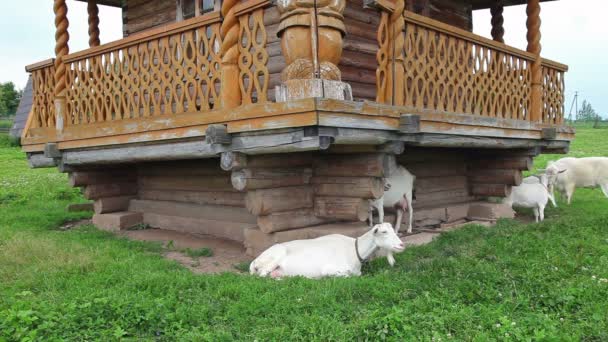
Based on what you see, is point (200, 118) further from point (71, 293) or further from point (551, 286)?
point (551, 286)

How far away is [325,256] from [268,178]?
4.53 feet

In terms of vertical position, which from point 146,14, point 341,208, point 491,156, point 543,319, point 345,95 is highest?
point 146,14

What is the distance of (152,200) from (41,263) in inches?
157

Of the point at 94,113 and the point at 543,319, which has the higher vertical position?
the point at 94,113

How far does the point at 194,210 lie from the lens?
8.90 metres

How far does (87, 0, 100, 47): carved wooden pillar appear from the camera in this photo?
34.4 ft

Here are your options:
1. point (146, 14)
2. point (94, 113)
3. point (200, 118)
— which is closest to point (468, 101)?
point (200, 118)

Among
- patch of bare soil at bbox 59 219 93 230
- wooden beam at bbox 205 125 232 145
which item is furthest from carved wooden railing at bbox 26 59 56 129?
wooden beam at bbox 205 125 232 145

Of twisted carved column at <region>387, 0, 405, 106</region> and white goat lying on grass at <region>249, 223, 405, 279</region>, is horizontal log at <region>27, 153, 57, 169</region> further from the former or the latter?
twisted carved column at <region>387, 0, 405, 106</region>

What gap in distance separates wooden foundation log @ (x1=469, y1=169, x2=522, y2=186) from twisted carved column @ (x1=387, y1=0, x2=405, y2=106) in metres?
4.73

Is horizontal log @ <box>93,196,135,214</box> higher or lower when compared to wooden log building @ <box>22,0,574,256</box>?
lower

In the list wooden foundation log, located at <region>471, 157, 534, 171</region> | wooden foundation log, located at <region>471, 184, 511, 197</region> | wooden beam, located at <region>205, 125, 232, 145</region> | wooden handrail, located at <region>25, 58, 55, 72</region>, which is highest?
wooden handrail, located at <region>25, 58, 55, 72</region>

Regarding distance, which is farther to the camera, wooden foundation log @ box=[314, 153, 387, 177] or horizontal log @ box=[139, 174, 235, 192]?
horizontal log @ box=[139, 174, 235, 192]

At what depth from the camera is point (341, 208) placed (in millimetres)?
6676
